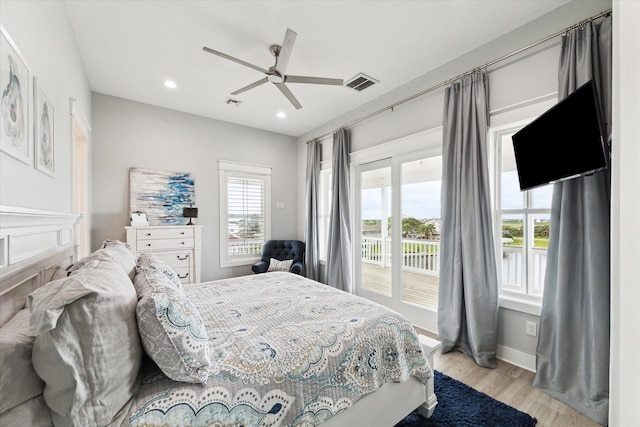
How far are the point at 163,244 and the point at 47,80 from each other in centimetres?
227

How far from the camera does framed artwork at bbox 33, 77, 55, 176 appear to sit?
1.48 m

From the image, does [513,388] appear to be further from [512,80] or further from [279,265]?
[279,265]

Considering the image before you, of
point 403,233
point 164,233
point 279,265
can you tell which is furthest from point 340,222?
point 164,233

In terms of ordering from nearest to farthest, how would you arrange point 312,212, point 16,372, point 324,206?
point 16,372 < point 312,212 < point 324,206

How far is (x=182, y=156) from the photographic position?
403cm

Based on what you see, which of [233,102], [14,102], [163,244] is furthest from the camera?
[233,102]

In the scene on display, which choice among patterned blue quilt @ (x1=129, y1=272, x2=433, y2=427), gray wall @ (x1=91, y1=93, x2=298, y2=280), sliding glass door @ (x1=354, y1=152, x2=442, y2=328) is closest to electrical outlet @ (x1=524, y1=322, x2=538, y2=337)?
sliding glass door @ (x1=354, y1=152, x2=442, y2=328)

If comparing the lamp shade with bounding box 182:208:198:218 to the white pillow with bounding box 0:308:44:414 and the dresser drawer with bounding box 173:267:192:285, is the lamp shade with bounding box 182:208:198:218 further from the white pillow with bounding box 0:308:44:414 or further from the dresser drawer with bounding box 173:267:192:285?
the white pillow with bounding box 0:308:44:414

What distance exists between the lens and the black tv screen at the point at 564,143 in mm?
1591

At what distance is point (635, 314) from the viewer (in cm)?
33

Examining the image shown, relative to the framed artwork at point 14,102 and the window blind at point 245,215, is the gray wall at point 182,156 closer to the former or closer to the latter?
the window blind at point 245,215

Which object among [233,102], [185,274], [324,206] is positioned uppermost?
[233,102]

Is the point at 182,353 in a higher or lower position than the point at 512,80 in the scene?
lower

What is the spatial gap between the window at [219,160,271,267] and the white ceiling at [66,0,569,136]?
54.9 inches
